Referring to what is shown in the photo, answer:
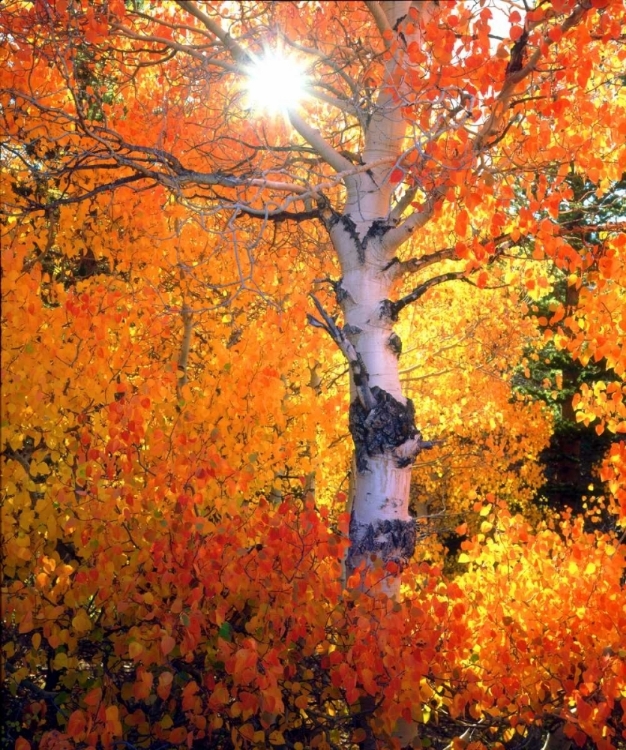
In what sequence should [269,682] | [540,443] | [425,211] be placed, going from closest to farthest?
[269,682]
[425,211]
[540,443]

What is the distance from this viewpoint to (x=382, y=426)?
482 cm

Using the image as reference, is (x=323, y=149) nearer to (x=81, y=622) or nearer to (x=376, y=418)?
(x=376, y=418)

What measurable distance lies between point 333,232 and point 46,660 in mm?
3412

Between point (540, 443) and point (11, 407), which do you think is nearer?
point (11, 407)

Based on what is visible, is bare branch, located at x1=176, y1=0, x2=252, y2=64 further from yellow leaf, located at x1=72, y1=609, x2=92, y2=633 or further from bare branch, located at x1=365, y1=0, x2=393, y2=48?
yellow leaf, located at x1=72, y1=609, x2=92, y2=633

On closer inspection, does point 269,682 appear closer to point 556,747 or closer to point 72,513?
point 72,513

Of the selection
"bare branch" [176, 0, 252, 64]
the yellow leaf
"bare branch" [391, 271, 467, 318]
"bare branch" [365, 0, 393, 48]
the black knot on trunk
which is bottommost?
the yellow leaf

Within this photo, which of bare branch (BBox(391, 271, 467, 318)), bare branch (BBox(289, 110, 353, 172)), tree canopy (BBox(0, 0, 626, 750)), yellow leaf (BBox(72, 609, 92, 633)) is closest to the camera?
yellow leaf (BBox(72, 609, 92, 633))

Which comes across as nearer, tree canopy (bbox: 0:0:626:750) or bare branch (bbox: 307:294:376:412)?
tree canopy (bbox: 0:0:626:750)

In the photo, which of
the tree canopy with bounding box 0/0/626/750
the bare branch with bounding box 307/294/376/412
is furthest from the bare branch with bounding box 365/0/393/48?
the bare branch with bounding box 307/294/376/412

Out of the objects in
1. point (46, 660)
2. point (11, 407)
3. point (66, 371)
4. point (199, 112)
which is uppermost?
point (199, 112)

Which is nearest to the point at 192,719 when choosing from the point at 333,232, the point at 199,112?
the point at 333,232

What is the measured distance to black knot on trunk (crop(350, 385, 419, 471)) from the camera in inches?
190

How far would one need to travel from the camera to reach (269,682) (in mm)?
3686
